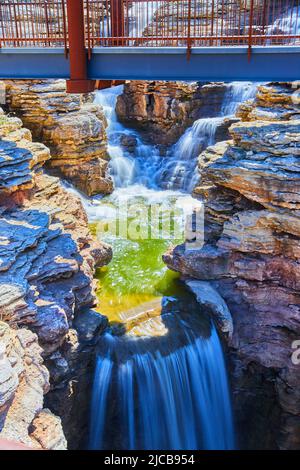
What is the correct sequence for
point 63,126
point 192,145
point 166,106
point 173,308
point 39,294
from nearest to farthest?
point 39,294
point 173,308
point 63,126
point 192,145
point 166,106

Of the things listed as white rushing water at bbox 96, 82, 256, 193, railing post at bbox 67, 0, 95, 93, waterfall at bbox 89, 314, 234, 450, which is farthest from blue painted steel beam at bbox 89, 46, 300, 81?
white rushing water at bbox 96, 82, 256, 193

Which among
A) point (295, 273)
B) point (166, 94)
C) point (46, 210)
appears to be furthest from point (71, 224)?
point (166, 94)

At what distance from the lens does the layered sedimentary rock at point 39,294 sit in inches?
224

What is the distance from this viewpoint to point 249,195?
9070 millimetres

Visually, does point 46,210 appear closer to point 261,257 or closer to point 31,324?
point 31,324

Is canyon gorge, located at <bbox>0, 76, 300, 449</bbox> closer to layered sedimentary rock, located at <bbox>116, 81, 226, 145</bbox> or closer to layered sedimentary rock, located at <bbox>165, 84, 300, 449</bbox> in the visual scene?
layered sedimentary rock, located at <bbox>165, 84, 300, 449</bbox>

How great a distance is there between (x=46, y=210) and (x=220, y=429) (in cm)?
536

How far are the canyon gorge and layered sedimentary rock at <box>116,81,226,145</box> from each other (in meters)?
6.19

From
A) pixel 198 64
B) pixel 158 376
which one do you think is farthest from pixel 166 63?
pixel 158 376

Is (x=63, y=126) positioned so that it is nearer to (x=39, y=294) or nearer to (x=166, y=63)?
(x=166, y=63)

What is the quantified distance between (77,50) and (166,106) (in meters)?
9.87

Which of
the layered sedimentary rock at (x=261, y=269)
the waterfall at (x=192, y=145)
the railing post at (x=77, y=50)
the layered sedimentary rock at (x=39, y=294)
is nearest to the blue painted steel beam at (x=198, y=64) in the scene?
the railing post at (x=77, y=50)

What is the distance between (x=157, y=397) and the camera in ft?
27.1

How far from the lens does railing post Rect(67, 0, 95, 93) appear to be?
26.7 feet
